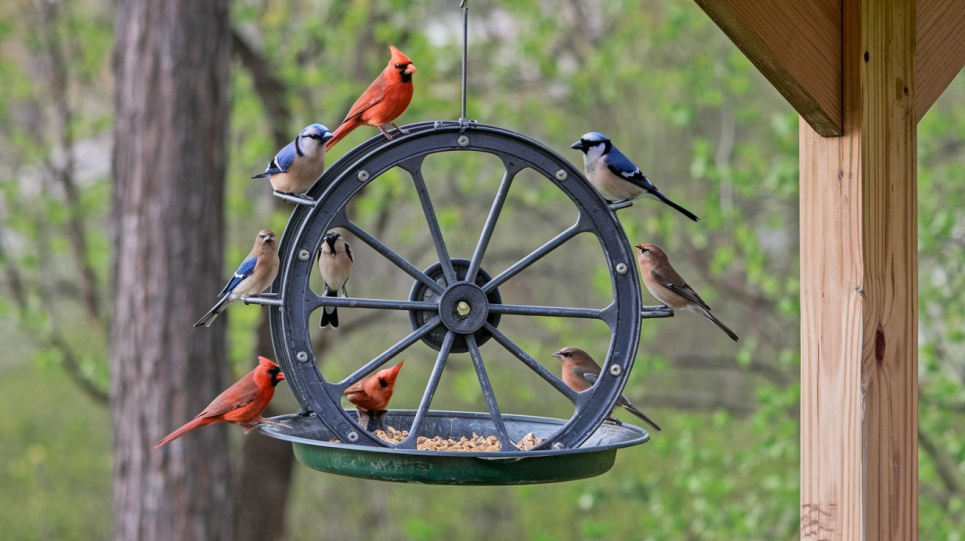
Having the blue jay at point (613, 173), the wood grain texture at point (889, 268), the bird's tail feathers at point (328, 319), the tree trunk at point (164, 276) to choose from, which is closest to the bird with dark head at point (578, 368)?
the blue jay at point (613, 173)

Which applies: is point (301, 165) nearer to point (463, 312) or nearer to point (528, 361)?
point (463, 312)

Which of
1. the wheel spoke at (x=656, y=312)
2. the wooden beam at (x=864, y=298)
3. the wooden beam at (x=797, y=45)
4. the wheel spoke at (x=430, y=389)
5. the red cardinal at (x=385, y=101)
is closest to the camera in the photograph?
the wooden beam at (x=797, y=45)

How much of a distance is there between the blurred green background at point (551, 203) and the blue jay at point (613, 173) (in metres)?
3.17

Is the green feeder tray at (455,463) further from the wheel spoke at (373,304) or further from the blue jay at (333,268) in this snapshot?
the blue jay at (333,268)

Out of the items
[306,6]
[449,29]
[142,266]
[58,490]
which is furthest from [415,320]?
[58,490]

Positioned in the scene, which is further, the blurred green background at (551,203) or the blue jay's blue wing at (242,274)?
the blurred green background at (551,203)

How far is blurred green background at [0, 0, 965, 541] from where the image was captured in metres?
6.54

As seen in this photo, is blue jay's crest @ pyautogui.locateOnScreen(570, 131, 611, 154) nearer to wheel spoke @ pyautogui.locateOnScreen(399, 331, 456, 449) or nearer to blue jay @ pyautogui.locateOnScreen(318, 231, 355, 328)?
blue jay @ pyautogui.locateOnScreen(318, 231, 355, 328)

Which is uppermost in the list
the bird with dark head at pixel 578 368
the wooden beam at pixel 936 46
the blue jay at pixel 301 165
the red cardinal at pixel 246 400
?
the wooden beam at pixel 936 46

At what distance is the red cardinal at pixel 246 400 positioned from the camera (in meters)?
2.97

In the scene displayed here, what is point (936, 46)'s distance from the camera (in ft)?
8.00

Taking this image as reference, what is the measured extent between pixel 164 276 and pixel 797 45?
3.74m

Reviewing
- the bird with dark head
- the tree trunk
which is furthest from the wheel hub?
the tree trunk

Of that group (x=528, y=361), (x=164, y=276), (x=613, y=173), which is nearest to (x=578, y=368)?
(x=613, y=173)
